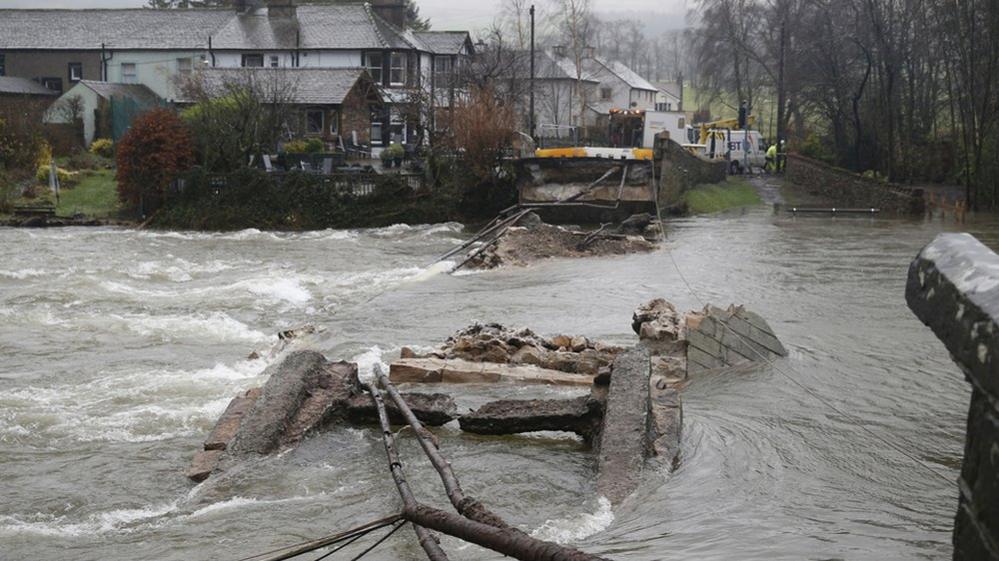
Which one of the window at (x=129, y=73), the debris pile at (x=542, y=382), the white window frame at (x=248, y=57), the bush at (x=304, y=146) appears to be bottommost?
the debris pile at (x=542, y=382)

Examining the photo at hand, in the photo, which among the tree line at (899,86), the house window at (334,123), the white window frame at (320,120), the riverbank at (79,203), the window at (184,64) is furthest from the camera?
the window at (184,64)

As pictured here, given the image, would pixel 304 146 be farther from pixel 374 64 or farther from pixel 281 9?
pixel 281 9

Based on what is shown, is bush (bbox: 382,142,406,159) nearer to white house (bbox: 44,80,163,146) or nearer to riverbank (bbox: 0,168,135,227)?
riverbank (bbox: 0,168,135,227)

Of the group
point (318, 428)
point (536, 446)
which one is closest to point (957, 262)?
point (536, 446)

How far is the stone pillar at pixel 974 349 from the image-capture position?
2.28 metres

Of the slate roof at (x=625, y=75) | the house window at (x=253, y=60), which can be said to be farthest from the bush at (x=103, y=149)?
the slate roof at (x=625, y=75)

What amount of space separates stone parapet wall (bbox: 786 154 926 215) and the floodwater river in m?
13.4

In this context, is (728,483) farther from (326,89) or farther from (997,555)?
(326,89)

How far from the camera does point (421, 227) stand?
1490 inches

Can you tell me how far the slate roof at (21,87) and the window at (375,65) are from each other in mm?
17916

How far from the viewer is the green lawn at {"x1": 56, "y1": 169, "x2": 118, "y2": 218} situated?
39531 millimetres

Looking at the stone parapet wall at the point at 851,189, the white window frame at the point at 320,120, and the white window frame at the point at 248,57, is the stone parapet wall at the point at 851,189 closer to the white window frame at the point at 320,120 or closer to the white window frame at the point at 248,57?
the white window frame at the point at 320,120

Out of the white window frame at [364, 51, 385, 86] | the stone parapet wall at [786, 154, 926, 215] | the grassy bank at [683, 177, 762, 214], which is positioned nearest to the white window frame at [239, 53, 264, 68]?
the white window frame at [364, 51, 385, 86]

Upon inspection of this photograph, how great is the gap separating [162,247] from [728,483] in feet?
84.0
